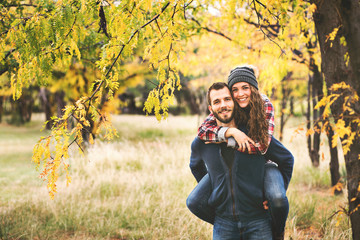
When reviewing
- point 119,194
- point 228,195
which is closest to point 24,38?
point 228,195

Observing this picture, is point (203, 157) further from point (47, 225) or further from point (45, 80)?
point (47, 225)

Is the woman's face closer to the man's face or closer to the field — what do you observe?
the man's face

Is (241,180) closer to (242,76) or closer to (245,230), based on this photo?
(245,230)

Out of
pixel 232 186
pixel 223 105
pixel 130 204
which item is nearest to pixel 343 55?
pixel 223 105

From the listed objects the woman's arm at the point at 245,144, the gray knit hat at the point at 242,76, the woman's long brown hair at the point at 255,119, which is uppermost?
the gray knit hat at the point at 242,76

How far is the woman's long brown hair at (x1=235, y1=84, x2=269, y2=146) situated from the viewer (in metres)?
2.27

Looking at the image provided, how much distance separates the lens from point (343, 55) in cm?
333

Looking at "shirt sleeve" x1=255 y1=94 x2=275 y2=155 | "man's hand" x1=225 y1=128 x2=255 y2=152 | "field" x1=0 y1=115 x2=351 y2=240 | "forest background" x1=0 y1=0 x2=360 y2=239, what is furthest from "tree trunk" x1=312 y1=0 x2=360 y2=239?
"man's hand" x1=225 y1=128 x2=255 y2=152

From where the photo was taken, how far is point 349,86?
10.3 feet

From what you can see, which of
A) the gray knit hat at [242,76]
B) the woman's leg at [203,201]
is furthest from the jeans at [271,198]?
the gray knit hat at [242,76]

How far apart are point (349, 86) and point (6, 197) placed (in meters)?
6.18

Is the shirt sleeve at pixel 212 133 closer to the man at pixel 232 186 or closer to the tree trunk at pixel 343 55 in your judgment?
the man at pixel 232 186

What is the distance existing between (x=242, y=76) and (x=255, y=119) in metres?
0.34

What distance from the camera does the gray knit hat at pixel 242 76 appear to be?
2.42 meters
